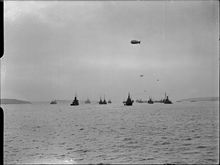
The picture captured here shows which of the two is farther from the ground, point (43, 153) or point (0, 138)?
point (0, 138)

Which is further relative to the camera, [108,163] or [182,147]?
[182,147]

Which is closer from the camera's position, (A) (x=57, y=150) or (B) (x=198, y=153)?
(B) (x=198, y=153)

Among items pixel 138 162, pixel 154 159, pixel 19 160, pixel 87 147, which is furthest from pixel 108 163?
pixel 87 147

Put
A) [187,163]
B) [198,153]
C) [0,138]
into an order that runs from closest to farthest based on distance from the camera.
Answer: [0,138], [187,163], [198,153]

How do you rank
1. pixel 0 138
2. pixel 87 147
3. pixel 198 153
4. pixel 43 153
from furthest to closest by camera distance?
pixel 87 147 → pixel 43 153 → pixel 198 153 → pixel 0 138

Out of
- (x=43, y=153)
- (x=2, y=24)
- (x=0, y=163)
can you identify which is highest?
(x=2, y=24)

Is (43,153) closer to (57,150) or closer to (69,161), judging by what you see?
(57,150)

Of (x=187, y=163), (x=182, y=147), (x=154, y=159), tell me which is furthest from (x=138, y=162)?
(x=182, y=147)

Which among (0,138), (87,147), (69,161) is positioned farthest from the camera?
(87,147)

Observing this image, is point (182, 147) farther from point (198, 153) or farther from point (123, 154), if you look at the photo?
point (123, 154)
